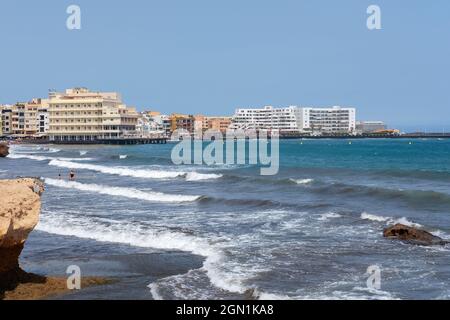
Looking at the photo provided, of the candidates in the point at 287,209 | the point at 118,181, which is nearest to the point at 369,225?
the point at 287,209

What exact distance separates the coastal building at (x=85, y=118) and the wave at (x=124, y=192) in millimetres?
88897

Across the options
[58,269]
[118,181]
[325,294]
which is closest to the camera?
[325,294]

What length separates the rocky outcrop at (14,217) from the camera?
449 inches

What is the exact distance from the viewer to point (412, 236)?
749 inches

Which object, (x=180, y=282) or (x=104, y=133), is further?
(x=104, y=133)

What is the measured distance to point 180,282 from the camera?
13789mm

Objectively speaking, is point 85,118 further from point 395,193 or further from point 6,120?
point 395,193

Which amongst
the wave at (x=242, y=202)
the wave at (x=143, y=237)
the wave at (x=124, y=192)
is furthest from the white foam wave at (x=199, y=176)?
the wave at (x=143, y=237)

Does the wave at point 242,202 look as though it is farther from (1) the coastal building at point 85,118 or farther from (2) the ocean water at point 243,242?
(1) the coastal building at point 85,118

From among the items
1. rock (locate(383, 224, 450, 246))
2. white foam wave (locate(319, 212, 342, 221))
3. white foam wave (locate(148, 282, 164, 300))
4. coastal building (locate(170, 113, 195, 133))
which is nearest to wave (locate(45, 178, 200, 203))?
white foam wave (locate(319, 212, 342, 221))

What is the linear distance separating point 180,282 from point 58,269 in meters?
3.30

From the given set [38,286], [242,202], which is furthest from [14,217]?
[242,202]

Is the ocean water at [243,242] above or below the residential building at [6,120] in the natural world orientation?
below
